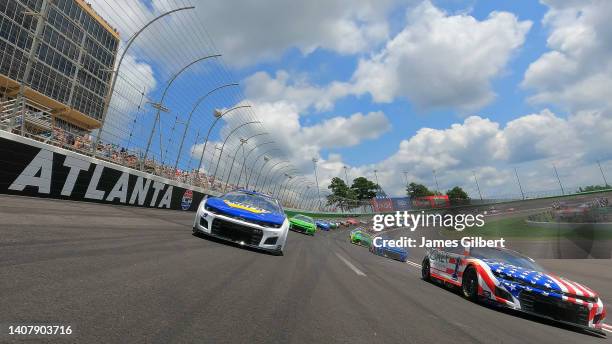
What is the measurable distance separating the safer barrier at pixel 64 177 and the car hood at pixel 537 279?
38.3 feet

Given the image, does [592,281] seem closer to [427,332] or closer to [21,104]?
[427,332]

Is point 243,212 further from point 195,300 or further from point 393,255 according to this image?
point 393,255

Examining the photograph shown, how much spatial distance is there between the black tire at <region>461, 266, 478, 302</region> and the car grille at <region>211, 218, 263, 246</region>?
420 cm

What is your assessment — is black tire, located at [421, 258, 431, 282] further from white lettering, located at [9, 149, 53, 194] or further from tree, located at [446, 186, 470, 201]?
tree, located at [446, 186, 470, 201]

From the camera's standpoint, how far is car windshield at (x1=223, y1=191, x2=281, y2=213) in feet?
32.4

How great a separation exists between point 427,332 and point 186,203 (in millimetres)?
23145

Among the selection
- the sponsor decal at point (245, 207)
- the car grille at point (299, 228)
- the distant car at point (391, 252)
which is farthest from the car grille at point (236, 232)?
the car grille at point (299, 228)

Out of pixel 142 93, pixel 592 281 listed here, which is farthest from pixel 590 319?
pixel 142 93

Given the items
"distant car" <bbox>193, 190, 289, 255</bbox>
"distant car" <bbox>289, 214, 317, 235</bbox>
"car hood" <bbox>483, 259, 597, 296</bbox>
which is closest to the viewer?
"car hood" <bbox>483, 259, 597, 296</bbox>

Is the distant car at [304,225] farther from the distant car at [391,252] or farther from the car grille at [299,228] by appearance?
the distant car at [391,252]

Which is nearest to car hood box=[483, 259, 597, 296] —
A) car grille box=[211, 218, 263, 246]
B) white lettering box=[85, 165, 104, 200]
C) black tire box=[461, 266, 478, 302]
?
black tire box=[461, 266, 478, 302]

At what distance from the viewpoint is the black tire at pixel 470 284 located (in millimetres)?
7809

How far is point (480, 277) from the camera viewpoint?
301 inches

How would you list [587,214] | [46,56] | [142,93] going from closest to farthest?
[142,93] < [587,214] < [46,56]
